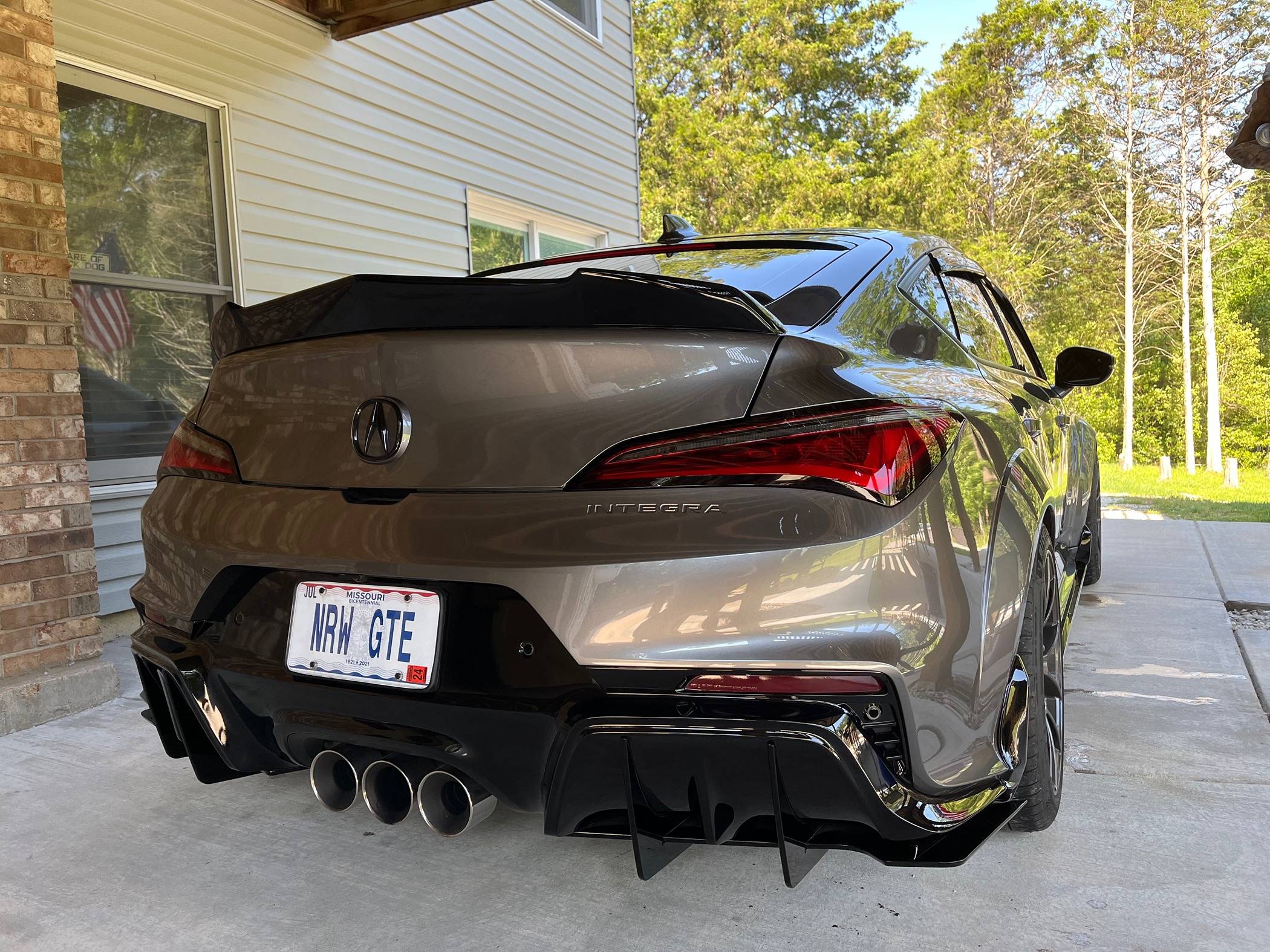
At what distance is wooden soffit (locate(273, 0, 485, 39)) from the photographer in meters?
5.36

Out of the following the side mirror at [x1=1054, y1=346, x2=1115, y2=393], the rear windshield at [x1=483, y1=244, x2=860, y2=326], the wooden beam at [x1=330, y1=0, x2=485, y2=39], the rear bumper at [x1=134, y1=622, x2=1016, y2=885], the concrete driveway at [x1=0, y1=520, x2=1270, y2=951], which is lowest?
the concrete driveway at [x1=0, y1=520, x2=1270, y2=951]

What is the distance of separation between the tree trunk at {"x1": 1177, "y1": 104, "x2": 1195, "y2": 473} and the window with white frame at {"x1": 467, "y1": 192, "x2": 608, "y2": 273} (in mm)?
22122

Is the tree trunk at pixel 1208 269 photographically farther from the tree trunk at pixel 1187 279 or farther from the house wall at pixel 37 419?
the house wall at pixel 37 419

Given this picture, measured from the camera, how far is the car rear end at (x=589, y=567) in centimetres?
144

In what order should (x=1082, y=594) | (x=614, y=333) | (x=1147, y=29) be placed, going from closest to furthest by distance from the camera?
(x=614, y=333)
(x=1082, y=594)
(x=1147, y=29)

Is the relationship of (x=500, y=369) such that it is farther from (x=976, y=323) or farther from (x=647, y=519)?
(x=976, y=323)

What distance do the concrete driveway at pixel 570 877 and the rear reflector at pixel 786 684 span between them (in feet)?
2.21

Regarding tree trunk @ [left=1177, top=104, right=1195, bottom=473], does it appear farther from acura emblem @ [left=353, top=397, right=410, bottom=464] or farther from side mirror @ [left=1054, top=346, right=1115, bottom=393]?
acura emblem @ [left=353, top=397, right=410, bottom=464]

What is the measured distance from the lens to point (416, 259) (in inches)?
255

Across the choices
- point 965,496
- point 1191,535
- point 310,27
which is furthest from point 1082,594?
point 310,27

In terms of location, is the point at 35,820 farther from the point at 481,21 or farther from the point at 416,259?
the point at 481,21

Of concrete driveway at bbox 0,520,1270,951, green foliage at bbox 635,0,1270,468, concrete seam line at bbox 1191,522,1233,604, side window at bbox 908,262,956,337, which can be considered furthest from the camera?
green foliage at bbox 635,0,1270,468

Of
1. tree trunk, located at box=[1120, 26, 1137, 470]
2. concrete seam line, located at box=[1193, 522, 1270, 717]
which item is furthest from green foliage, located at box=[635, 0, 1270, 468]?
concrete seam line, located at box=[1193, 522, 1270, 717]

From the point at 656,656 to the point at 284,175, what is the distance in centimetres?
476
